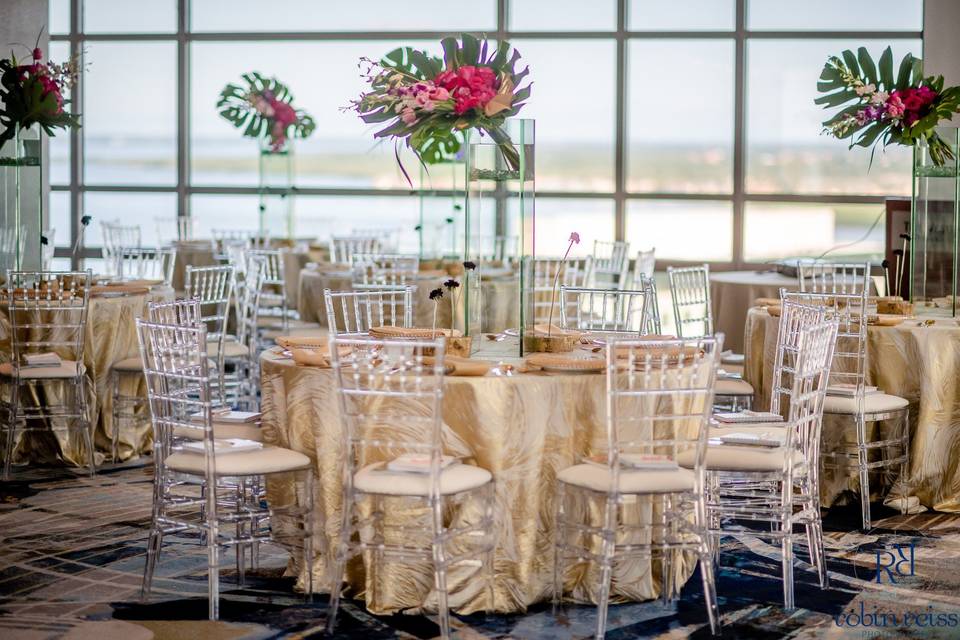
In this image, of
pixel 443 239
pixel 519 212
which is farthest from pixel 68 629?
pixel 443 239

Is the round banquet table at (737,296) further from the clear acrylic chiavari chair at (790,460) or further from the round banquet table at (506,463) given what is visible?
the round banquet table at (506,463)

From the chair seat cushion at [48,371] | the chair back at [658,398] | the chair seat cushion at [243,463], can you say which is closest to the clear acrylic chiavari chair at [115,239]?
the chair seat cushion at [48,371]

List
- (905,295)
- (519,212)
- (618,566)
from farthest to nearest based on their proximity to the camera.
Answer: (905,295)
(519,212)
(618,566)

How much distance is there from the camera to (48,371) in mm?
6270

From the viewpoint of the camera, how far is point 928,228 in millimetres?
6539

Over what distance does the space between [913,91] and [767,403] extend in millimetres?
1722

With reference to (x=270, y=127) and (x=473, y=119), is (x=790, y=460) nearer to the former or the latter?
(x=473, y=119)

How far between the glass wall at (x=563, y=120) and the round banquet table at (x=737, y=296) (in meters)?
2.37

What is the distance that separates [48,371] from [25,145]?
71.5 inches

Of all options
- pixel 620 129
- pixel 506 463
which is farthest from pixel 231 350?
pixel 620 129

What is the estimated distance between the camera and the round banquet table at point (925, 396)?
18.9 ft

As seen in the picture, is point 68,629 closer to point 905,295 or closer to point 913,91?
point 913,91

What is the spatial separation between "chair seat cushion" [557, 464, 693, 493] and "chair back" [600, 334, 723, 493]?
0.15ft

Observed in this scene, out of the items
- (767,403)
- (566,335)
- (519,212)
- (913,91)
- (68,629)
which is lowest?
(68,629)
